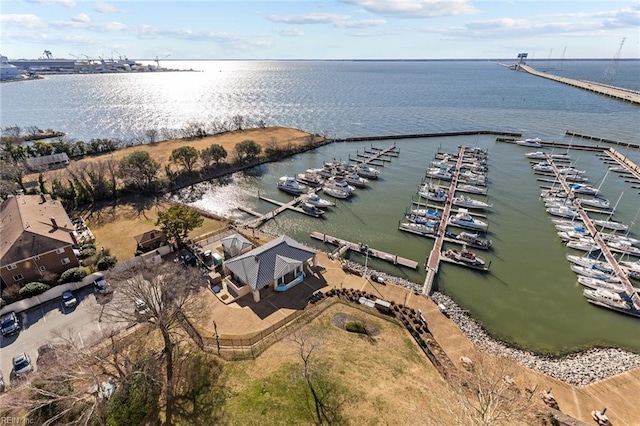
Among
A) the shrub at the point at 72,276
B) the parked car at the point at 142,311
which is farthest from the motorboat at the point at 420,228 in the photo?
the shrub at the point at 72,276

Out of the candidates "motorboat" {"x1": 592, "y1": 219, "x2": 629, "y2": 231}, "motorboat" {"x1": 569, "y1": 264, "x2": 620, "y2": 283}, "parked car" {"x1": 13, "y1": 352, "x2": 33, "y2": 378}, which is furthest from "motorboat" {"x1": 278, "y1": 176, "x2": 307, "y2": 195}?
"motorboat" {"x1": 592, "y1": 219, "x2": 629, "y2": 231}

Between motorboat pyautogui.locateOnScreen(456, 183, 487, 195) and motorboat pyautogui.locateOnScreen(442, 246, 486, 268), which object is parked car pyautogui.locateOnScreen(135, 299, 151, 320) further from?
motorboat pyautogui.locateOnScreen(456, 183, 487, 195)

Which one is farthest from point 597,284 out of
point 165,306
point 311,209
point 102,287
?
point 102,287

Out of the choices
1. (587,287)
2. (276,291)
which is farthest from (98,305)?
(587,287)

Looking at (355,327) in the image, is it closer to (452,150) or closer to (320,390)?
(320,390)

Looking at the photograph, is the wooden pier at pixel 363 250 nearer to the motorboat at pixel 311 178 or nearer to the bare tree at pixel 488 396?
the bare tree at pixel 488 396
